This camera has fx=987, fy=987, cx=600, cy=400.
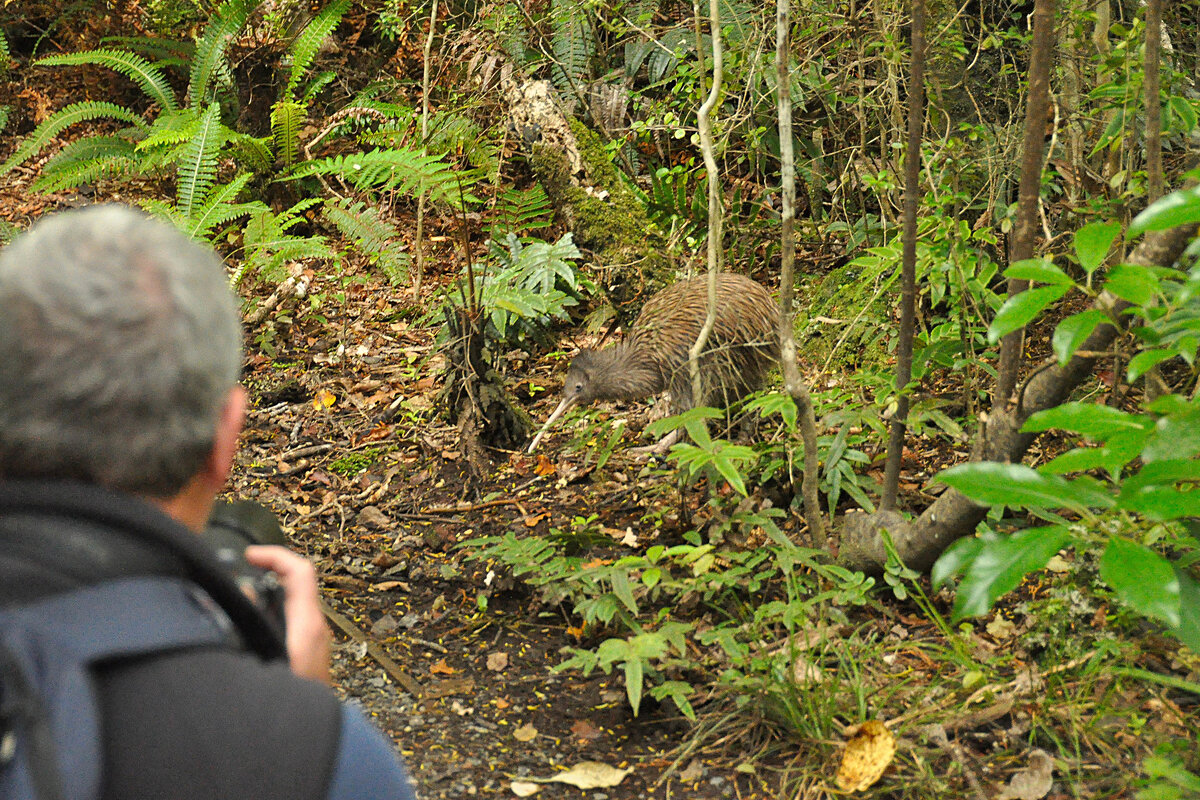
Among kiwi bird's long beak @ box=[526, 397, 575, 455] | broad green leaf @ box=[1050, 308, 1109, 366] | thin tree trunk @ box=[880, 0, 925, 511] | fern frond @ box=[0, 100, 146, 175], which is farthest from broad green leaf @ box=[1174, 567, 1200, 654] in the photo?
fern frond @ box=[0, 100, 146, 175]

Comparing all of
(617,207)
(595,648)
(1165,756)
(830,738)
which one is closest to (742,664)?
(830,738)

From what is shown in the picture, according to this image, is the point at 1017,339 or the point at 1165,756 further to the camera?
the point at 1017,339

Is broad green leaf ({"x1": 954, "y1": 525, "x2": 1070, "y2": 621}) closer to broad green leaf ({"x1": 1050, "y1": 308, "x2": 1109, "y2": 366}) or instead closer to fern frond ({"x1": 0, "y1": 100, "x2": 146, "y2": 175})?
broad green leaf ({"x1": 1050, "y1": 308, "x2": 1109, "y2": 366})

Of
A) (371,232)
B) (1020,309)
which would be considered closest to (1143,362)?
(1020,309)

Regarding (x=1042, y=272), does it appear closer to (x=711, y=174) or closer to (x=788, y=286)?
(x=788, y=286)

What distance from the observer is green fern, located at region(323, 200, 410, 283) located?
685 centimetres

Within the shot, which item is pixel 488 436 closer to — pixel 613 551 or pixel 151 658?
pixel 613 551

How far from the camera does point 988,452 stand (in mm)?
3438

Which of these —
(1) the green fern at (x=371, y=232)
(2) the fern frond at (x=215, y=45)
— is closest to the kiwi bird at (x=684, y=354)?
(1) the green fern at (x=371, y=232)

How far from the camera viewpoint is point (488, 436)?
546cm

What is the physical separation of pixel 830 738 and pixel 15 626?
2.51 m

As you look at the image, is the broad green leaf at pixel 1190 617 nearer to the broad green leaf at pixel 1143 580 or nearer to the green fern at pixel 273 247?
the broad green leaf at pixel 1143 580

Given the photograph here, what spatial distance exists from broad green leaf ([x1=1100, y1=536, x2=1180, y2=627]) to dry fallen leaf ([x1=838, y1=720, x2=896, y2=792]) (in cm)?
135

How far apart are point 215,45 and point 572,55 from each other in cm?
332
